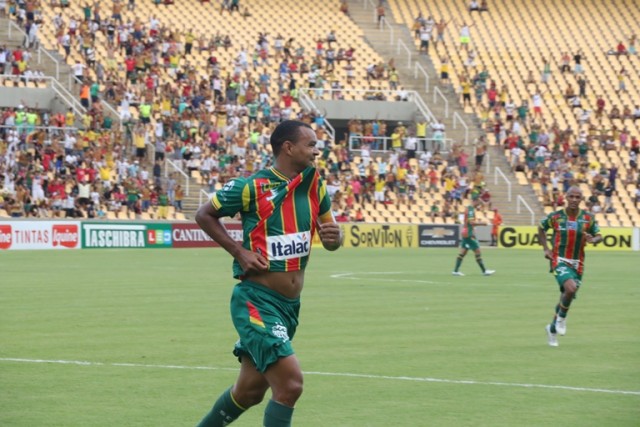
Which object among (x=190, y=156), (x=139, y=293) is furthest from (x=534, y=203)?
(x=139, y=293)

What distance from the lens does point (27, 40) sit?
5347 cm

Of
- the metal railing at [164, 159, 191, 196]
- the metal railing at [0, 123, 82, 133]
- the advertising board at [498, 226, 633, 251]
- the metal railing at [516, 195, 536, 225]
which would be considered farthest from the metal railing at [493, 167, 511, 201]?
the metal railing at [0, 123, 82, 133]

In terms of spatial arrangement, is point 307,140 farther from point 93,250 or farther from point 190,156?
point 190,156

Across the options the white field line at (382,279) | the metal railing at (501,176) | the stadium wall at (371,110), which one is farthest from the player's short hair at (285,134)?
the stadium wall at (371,110)

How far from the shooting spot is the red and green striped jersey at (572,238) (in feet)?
58.2

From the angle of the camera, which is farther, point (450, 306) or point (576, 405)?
point (450, 306)

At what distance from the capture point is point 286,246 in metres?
8.33

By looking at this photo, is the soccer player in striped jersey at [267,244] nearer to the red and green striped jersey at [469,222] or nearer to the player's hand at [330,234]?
the player's hand at [330,234]

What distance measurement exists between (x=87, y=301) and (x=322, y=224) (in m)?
15.6

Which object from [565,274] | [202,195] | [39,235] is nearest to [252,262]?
[565,274]

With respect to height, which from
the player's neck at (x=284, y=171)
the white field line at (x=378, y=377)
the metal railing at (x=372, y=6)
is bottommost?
the white field line at (x=378, y=377)

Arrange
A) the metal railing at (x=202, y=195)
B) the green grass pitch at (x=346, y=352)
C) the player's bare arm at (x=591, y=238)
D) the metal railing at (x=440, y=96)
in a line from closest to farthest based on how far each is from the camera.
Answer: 1. the green grass pitch at (x=346, y=352)
2. the player's bare arm at (x=591, y=238)
3. the metal railing at (x=202, y=195)
4. the metal railing at (x=440, y=96)

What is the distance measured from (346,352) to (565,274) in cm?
368

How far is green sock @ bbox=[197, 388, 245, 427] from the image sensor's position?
8.25m
